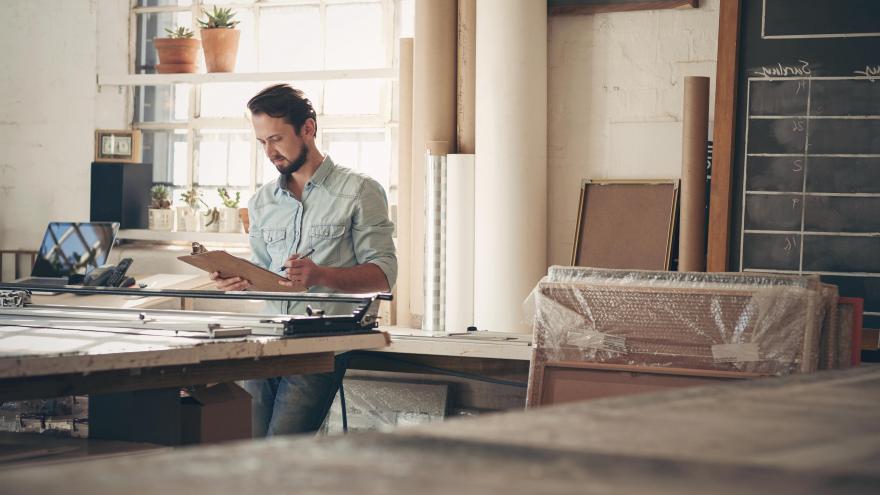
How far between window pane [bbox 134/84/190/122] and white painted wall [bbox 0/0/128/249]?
109 millimetres

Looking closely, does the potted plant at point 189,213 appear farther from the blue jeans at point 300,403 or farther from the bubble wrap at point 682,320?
the bubble wrap at point 682,320

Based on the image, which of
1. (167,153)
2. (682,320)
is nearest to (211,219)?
(167,153)

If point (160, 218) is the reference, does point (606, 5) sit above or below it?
above

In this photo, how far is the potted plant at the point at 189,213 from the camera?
18.9ft

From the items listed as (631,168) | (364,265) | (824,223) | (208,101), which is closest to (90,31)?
(208,101)

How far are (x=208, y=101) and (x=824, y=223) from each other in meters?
3.31

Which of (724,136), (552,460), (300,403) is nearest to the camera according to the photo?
(552,460)

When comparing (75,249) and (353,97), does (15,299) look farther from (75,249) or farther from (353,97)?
(353,97)

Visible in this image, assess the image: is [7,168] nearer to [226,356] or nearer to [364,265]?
[364,265]

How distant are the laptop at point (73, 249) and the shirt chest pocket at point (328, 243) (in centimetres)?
229

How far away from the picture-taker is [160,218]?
5.77 meters

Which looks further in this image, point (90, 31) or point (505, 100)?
point (90, 31)

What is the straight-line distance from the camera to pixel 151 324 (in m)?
→ 2.56

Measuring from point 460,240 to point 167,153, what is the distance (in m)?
2.15
